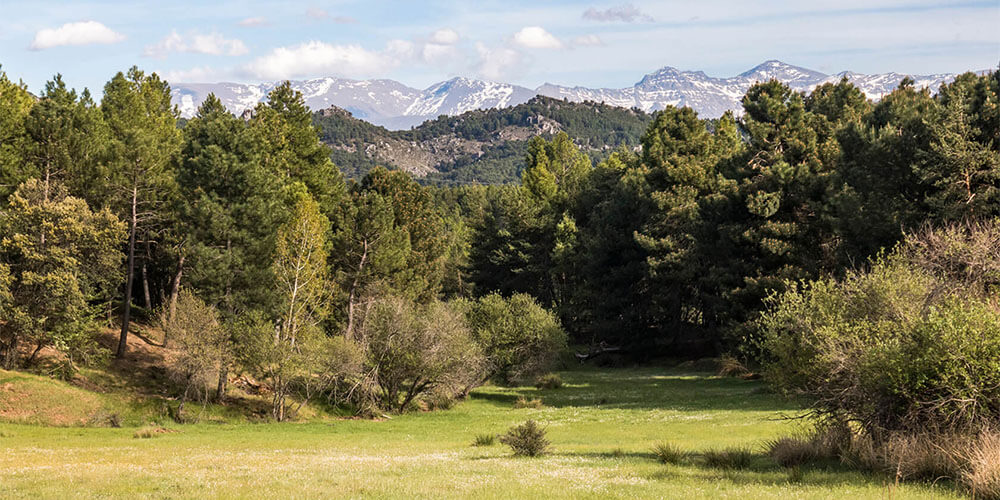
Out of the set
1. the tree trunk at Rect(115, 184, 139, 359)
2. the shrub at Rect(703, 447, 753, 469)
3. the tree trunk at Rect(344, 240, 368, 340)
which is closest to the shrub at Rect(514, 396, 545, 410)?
the tree trunk at Rect(344, 240, 368, 340)

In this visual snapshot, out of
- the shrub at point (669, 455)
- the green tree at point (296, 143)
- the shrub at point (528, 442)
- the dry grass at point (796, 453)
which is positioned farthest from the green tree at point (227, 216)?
the dry grass at point (796, 453)

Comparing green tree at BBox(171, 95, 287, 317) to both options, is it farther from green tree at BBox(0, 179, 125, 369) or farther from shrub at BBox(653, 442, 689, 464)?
shrub at BBox(653, 442, 689, 464)

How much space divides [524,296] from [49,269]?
124 feet

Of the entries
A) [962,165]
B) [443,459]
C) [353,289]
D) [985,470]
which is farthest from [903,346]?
[353,289]

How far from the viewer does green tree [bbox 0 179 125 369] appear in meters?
43.3

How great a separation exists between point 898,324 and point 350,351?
1416 inches

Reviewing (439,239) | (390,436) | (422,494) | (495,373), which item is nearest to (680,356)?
(495,373)

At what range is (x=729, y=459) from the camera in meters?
19.5

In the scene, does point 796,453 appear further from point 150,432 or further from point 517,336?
point 517,336

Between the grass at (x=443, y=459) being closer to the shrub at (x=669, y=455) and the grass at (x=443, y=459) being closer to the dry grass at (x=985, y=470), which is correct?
the shrub at (x=669, y=455)

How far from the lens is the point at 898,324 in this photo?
19.1 m

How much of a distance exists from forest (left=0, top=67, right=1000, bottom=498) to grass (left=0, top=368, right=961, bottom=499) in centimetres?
248

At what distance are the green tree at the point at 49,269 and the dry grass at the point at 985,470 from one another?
4469 centimetres

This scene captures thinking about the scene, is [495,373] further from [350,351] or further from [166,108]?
[166,108]
